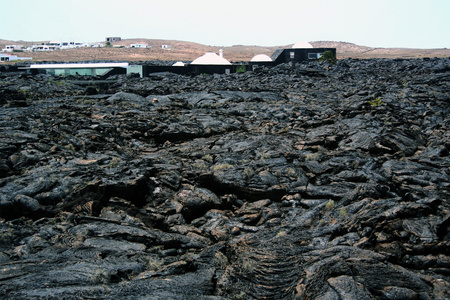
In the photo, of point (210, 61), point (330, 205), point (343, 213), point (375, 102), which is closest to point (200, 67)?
point (210, 61)

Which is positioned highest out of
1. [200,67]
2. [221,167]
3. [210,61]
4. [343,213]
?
[210,61]

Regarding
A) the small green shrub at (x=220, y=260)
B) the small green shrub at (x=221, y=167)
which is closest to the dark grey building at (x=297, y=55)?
the small green shrub at (x=221, y=167)

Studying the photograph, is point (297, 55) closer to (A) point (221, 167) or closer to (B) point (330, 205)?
(A) point (221, 167)

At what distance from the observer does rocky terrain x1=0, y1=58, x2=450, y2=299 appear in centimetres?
697

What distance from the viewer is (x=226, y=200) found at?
13.1 meters

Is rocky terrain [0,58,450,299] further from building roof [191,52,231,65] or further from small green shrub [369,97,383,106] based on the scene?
building roof [191,52,231,65]

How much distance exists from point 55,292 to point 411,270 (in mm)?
6582

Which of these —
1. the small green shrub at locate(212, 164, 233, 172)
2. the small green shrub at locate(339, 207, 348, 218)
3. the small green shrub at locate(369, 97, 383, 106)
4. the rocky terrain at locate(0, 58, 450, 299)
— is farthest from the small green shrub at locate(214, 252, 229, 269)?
the small green shrub at locate(369, 97, 383, 106)

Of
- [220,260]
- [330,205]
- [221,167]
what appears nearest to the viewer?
[220,260]

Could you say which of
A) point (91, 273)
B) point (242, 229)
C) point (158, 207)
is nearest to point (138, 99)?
point (158, 207)

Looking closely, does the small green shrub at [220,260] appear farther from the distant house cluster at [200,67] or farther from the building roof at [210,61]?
the building roof at [210,61]

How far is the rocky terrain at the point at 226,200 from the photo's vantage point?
6969mm

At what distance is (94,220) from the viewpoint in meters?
10.3

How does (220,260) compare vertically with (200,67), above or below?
below
